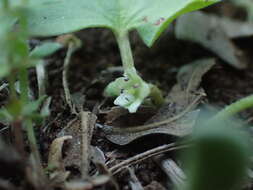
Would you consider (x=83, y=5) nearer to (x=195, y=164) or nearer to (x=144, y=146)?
(x=144, y=146)

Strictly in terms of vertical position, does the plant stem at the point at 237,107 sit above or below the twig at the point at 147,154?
above

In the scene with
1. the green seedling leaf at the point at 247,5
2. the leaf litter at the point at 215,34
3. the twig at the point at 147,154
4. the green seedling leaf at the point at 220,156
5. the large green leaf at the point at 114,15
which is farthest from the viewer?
the green seedling leaf at the point at 247,5

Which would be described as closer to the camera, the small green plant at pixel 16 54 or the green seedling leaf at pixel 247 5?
the small green plant at pixel 16 54

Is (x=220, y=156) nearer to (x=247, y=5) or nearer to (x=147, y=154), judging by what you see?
(x=147, y=154)

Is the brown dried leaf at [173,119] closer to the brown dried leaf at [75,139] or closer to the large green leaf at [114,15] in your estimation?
the brown dried leaf at [75,139]

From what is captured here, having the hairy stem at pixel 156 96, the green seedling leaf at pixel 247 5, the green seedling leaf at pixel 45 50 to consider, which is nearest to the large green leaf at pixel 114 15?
the hairy stem at pixel 156 96

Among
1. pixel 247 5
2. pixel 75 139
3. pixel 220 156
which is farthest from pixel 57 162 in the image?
pixel 247 5

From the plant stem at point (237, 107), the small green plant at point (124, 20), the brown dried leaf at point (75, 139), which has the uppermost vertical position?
the small green plant at point (124, 20)

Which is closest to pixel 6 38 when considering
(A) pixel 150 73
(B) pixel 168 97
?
(B) pixel 168 97
